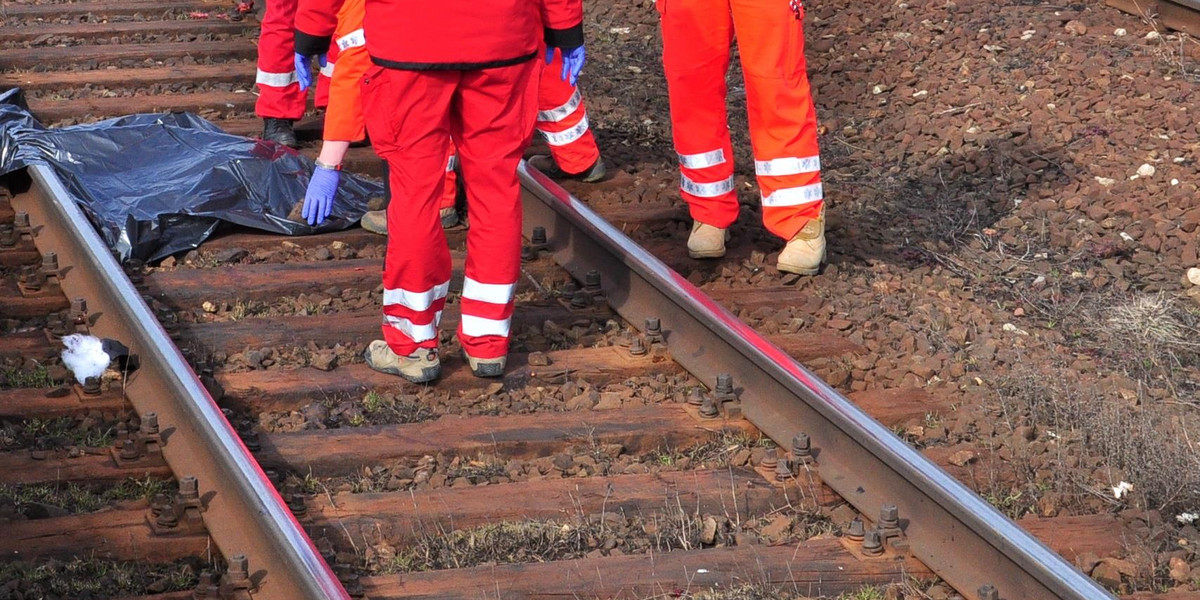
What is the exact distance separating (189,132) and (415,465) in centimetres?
340

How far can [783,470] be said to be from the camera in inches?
174

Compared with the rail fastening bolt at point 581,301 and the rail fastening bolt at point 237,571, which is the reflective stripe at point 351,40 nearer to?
the rail fastening bolt at point 581,301

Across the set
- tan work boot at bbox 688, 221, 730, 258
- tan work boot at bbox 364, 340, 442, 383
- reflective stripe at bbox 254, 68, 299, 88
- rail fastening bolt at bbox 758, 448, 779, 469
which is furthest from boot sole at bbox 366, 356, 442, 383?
reflective stripe at bbox 254, 68, 299, 88

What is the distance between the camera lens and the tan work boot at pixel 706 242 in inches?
243

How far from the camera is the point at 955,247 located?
6535 millimetres

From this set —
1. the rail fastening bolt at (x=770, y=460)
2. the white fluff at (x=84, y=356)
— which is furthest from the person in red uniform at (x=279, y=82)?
the rail fastening bolt at (x=770, y=460)

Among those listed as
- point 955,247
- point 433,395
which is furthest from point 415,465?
point 955,247

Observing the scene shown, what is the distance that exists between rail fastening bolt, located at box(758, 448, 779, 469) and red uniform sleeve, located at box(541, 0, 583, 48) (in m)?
1.54

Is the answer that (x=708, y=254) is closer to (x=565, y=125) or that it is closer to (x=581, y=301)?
(x=581, y=301)

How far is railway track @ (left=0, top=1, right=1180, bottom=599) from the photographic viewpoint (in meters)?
3.91

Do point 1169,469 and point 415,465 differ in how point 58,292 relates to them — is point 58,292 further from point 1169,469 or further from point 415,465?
point 1169,469

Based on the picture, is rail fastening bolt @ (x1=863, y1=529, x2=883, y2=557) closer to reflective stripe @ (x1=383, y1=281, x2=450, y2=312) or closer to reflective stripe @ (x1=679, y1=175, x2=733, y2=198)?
reflective stripe @ (x1=383, y1=281, x2=450, y2=312)

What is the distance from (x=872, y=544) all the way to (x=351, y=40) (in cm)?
314

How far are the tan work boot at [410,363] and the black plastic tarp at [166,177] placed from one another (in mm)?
1478
